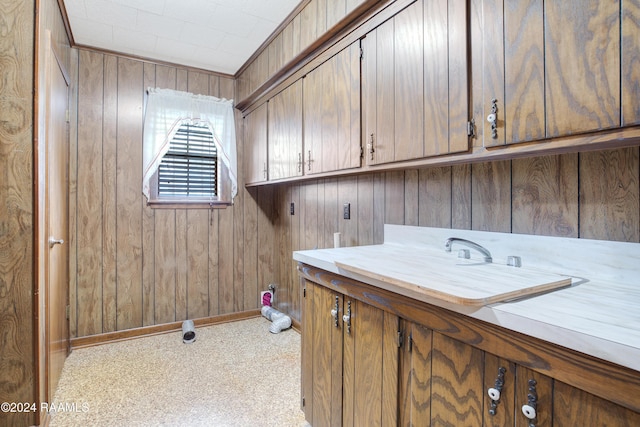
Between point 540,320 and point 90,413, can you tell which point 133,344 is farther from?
point 540,320

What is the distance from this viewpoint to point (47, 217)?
1876 millimetres

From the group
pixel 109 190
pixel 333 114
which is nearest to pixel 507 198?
pixel 333 114

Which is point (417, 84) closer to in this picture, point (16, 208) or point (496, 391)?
point (496, 391)

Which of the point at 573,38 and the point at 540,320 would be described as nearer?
the point at 540,320

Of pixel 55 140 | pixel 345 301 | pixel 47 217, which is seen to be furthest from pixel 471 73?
pixel 55 140

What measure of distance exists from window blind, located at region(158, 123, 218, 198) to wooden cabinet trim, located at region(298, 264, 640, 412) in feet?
9.10

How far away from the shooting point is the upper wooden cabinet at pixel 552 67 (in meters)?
0.86

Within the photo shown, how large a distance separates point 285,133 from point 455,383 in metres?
2.18

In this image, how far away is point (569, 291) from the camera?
1.00 metres

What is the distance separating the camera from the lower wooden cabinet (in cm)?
72

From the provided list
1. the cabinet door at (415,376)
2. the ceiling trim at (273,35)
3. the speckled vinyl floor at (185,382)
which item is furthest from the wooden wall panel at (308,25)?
the speckled vinyl floor at (185,382)

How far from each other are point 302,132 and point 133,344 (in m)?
2.47

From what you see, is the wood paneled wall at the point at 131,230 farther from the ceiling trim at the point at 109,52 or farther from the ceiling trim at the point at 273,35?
the ceiling trim at the point at 273,35

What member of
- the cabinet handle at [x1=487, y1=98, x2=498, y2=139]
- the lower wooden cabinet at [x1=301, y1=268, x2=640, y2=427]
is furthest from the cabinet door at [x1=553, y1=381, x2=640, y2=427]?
the cabinet handle at [x1=487, y1=98, x2=498, y2=139]
